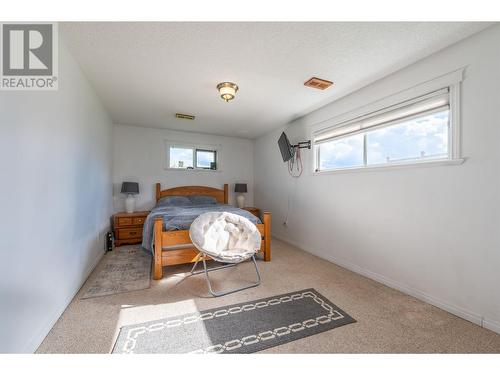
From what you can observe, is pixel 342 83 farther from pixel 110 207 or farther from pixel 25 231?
pixel 110 207

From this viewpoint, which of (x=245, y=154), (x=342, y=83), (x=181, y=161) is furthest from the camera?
(x=245, y=154)

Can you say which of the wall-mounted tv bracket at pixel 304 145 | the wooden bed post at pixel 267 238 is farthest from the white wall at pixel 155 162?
the wooden bed post at pixel 267 238

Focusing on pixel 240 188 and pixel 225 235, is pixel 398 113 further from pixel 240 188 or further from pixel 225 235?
pixel 240 188

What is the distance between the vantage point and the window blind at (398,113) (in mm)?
1823

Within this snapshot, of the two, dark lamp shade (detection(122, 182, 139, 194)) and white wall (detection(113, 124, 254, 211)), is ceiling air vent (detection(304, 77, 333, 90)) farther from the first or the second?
dark lamp shade (detection(122, 182, 139, 194))

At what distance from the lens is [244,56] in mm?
1894

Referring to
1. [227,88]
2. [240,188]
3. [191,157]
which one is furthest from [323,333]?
[191,157]

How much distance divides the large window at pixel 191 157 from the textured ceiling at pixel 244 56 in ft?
5.02

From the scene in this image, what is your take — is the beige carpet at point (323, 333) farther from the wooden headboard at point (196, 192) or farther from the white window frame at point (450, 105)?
the wooden headboard at point (196, 192)

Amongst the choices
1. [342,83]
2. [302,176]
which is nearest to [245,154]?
[302,176]

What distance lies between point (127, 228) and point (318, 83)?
12.2 feet

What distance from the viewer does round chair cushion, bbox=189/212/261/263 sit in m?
2.17

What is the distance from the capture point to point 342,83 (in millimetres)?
2396
